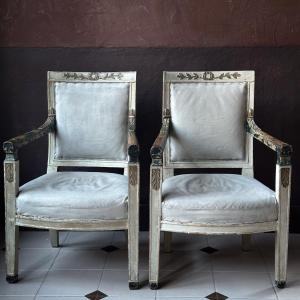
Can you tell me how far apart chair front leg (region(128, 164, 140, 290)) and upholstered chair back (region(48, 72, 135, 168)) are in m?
0.49

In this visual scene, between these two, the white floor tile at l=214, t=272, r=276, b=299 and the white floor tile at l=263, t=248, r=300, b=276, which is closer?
the white floor tile at l=214, t=272, r=276, b=299

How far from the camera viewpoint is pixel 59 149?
9.69 ft

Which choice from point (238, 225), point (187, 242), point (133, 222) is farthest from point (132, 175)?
point (187, 242)

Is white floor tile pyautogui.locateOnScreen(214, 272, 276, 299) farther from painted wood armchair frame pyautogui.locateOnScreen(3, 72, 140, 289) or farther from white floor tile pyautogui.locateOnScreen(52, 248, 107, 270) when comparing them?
white floor tile pyautogui.locateOnScreen(52, 248, 107, 270)

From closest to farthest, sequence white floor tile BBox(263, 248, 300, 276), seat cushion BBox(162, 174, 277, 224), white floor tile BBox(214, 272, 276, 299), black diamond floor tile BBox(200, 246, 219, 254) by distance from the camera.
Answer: seat cushion BBox(162, 174, 277, 224), white floor tile BBox(214, 272, 276, 299), white floor tile BBox(263, 248, 300, 276), black diamond floor tile BBox(200, 246, 219, 254)

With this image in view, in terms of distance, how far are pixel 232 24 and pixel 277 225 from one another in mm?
1316

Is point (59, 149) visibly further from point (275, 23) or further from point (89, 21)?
point (275, 23)

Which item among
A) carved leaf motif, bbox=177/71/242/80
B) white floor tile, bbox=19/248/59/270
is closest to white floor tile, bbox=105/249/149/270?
white floor tile, bbox=19/248/59/270

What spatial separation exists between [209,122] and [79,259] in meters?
1.07

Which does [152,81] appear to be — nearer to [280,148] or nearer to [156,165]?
[156,165]

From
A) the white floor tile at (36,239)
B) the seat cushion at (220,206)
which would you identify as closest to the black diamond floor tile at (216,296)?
the seat cushion at (220,206)

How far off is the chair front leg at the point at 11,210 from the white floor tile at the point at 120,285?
0.47 metres

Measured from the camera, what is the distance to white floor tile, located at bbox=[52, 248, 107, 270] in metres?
2.83

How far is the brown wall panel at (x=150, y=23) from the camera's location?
122 inches
